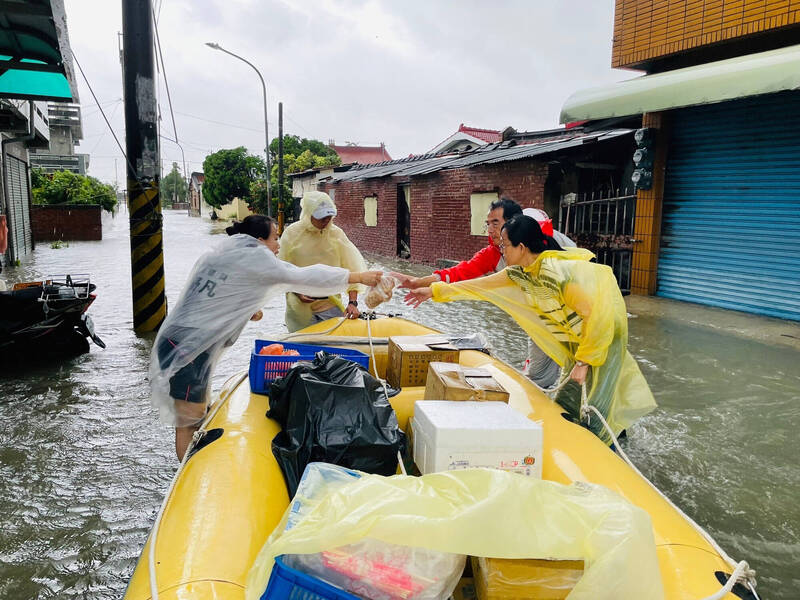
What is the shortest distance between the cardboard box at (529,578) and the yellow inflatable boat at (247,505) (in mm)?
366

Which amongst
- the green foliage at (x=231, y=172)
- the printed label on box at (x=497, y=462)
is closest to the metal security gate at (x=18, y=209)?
the printed label on box at (x=497, y=462)

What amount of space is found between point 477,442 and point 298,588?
0.87m

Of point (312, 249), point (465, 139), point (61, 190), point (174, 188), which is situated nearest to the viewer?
point (312, 249)

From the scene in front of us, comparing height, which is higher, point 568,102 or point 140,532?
point 568,102

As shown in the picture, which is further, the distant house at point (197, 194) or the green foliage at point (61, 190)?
the distant house at point (197, 194)

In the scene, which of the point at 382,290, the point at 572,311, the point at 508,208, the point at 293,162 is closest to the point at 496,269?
the point at 508,208

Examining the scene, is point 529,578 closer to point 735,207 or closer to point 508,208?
point 508,208

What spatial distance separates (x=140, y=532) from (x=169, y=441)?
1.26m

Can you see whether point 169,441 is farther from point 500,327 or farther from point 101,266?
point 101,266

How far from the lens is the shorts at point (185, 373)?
10.2ft

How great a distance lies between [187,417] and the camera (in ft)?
10.7

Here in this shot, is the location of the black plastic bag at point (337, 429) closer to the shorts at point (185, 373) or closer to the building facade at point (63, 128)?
the shorts at point (185, 373)

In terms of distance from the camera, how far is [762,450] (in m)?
4.22

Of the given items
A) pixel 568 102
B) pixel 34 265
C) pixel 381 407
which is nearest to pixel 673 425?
pixel 381 407
